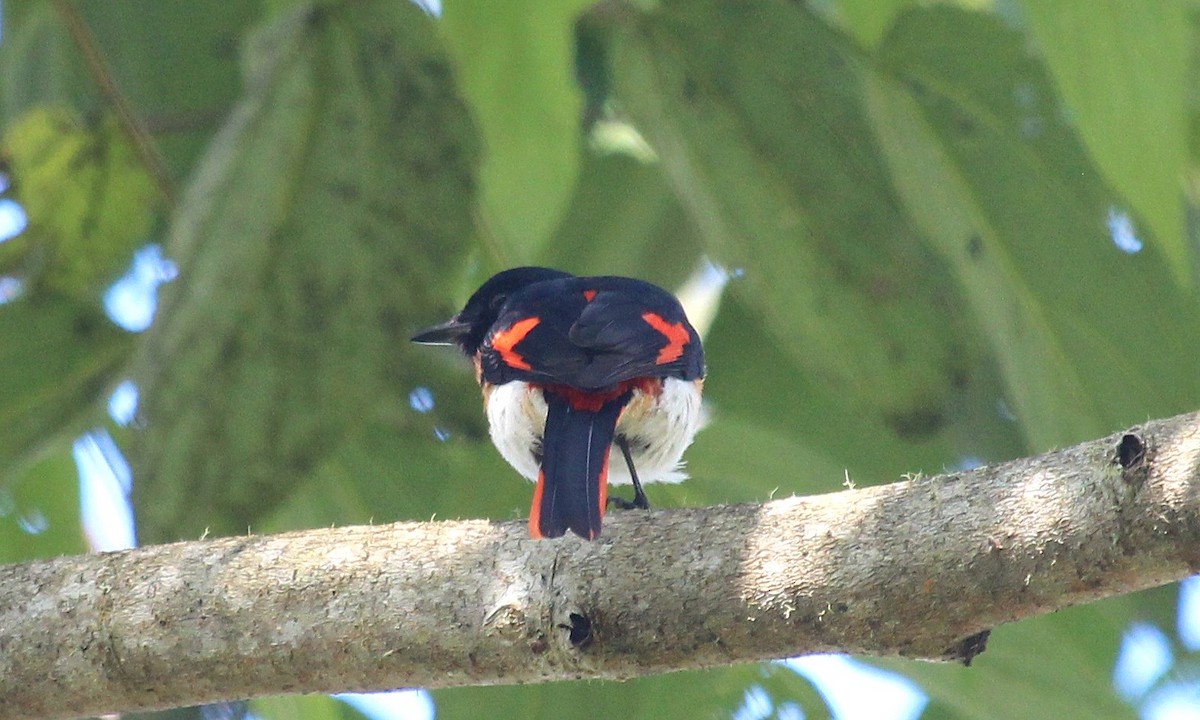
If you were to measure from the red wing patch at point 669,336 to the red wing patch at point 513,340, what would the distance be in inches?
9.3

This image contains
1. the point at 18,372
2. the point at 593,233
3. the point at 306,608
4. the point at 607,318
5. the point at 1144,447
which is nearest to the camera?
the point at 1144,447

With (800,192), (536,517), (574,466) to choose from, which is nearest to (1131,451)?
(536,517)

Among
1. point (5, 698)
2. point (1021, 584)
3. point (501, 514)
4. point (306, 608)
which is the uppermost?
point (1021, 584)

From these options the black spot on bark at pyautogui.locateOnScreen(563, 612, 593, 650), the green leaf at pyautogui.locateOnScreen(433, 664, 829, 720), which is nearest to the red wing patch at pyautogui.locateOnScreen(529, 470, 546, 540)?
the black spot on bark at pyautogui.locateOnScreen(563, 612, 593, 650)

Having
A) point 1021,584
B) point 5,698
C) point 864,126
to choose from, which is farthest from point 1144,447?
point 864,126

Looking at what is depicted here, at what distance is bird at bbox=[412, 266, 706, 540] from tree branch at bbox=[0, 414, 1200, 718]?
15.0 inches

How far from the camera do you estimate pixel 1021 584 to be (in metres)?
1.85

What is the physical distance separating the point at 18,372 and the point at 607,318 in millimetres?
1380

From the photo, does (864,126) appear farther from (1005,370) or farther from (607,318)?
(607,318)

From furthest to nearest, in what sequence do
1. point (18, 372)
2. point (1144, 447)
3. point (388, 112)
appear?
point (18, 372) < point (388, 112) < point (1144, 447)

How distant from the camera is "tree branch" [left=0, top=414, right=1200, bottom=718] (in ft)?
5.94

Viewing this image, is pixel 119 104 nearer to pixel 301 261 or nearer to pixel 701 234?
pixel 301 261

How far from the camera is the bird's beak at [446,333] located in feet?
11.1

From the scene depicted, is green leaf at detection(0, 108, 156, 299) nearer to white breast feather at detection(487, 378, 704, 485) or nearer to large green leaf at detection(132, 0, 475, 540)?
large green leaf at detection(132, 0, 475, 540)
